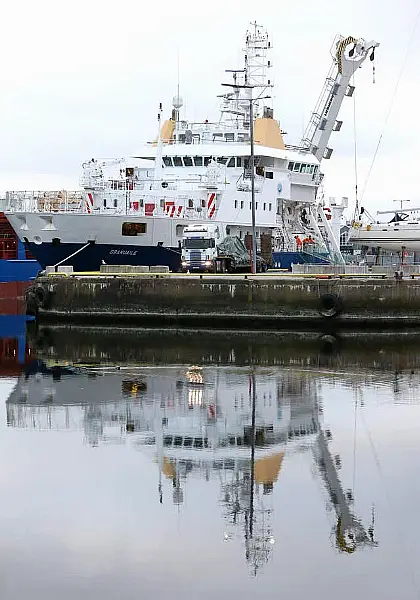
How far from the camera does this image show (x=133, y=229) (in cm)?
4669

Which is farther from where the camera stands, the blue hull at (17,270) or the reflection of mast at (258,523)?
the blue hull at (17,270)

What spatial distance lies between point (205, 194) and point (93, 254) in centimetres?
701

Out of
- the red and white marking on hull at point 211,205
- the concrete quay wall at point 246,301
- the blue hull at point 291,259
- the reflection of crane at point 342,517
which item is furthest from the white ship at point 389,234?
the reflection of crane at point 342,517

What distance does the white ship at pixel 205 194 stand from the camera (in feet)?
153

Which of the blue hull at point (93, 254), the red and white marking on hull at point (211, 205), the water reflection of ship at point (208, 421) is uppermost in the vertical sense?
the red and white marking on hull at point (211, 205)

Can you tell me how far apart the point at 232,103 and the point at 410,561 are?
45.2 m

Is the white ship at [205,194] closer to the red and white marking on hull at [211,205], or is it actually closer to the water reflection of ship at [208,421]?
the red and white marking on hull at [211,205]

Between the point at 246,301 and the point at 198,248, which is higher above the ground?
the point at 198,248

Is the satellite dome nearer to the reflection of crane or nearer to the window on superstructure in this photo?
the window on superstructure

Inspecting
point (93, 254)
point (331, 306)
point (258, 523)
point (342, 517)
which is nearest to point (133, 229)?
point (93, 254)

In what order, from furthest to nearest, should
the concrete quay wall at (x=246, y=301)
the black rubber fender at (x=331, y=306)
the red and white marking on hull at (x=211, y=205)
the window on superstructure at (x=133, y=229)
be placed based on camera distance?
the red and white marking on hull at (x=211, y=205), the window on superstructure at (x=133, y=229), the concrete quay wall at (x=246, y=301), the black rubber fender at (x=331, y=306)

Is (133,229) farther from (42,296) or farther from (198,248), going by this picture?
(42,296)

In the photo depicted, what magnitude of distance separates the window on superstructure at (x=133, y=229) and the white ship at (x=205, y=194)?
4 cm

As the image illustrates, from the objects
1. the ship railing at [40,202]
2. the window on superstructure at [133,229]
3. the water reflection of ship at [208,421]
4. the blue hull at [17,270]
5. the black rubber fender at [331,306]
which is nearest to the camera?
the water reflection of ship at [208,421]
